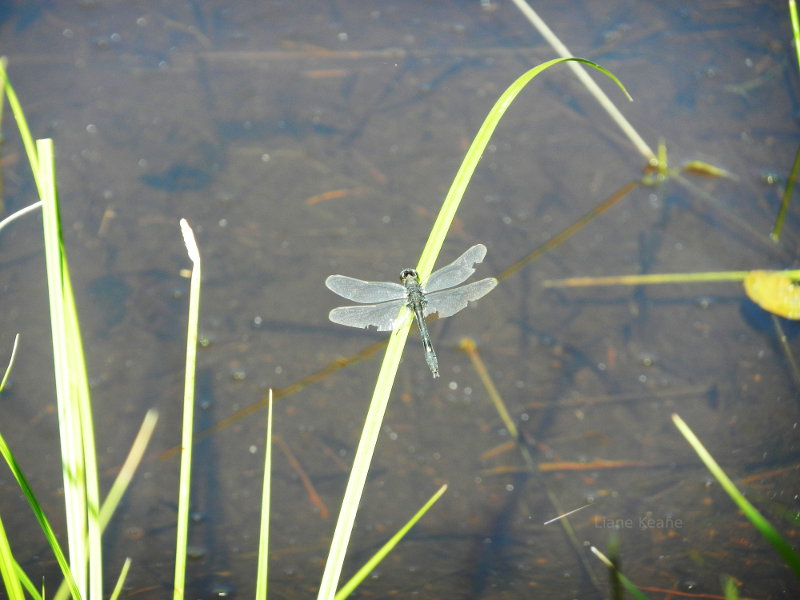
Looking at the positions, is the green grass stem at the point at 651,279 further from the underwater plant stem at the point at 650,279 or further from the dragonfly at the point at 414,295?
the dragonfly at the point at 414,295

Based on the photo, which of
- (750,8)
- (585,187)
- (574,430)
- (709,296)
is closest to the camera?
(574,430)

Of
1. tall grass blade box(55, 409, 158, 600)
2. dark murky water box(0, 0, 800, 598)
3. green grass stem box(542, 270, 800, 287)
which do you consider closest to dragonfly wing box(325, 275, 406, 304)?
dark murky water box(0, 0, 800, 598)

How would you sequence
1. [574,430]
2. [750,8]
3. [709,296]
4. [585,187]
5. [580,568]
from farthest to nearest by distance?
[750,8]
[585,187]
[709,296]
[574,430]
[580,568]

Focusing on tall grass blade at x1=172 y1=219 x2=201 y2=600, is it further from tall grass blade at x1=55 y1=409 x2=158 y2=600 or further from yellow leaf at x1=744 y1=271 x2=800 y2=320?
yellow leaf at x1=744 y1=271 x2=800 y2=320

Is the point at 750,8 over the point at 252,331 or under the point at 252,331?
over

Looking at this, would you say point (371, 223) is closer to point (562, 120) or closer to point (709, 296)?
point (562, 120)

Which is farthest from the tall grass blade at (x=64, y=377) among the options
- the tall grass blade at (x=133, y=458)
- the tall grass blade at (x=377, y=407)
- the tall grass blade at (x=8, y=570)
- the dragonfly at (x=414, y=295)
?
the tall grass blade at (x=133, y=458)

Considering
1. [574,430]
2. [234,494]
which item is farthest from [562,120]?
[234,494]

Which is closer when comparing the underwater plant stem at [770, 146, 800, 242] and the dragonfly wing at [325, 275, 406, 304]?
the dragonfly wing at [325, 275, 406, 304]
